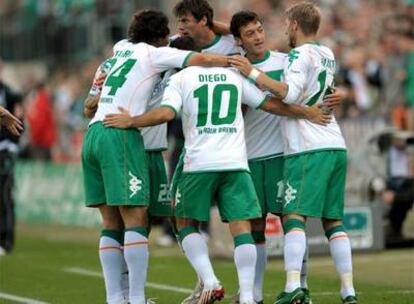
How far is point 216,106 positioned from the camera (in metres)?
10.1

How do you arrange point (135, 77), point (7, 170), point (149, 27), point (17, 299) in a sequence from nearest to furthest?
point (135, 77) < point (149, 27) < point (17, 299) < point (7, 170)

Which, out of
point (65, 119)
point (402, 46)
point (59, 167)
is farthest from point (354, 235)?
point (65, 119)

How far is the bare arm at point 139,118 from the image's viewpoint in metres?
9.99

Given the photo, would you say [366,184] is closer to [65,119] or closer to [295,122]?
[295,122]

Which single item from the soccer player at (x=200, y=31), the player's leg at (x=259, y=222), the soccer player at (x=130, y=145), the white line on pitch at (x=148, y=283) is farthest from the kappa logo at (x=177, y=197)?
the white line on pitch at (x=148, y=283)

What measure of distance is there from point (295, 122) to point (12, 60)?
83.0 feet

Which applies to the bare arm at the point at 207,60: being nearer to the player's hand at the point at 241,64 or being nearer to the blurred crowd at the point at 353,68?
the player's hand at the point at 241,64

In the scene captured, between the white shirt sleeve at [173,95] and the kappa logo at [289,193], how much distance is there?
3.61ft

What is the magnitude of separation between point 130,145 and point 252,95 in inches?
39.8

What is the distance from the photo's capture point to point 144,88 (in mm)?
10359

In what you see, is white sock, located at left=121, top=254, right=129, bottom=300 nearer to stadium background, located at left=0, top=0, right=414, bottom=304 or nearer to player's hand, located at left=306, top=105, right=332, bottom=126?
stadium background, located at left=0, top=0, right=414, bottom=304

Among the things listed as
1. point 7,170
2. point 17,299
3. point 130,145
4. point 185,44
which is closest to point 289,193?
point 130,145

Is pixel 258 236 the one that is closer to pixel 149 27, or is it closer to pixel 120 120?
pixel 120 120

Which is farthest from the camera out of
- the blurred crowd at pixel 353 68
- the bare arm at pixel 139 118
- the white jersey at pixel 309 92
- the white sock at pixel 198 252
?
the blurred crowd at pixel 353 68
